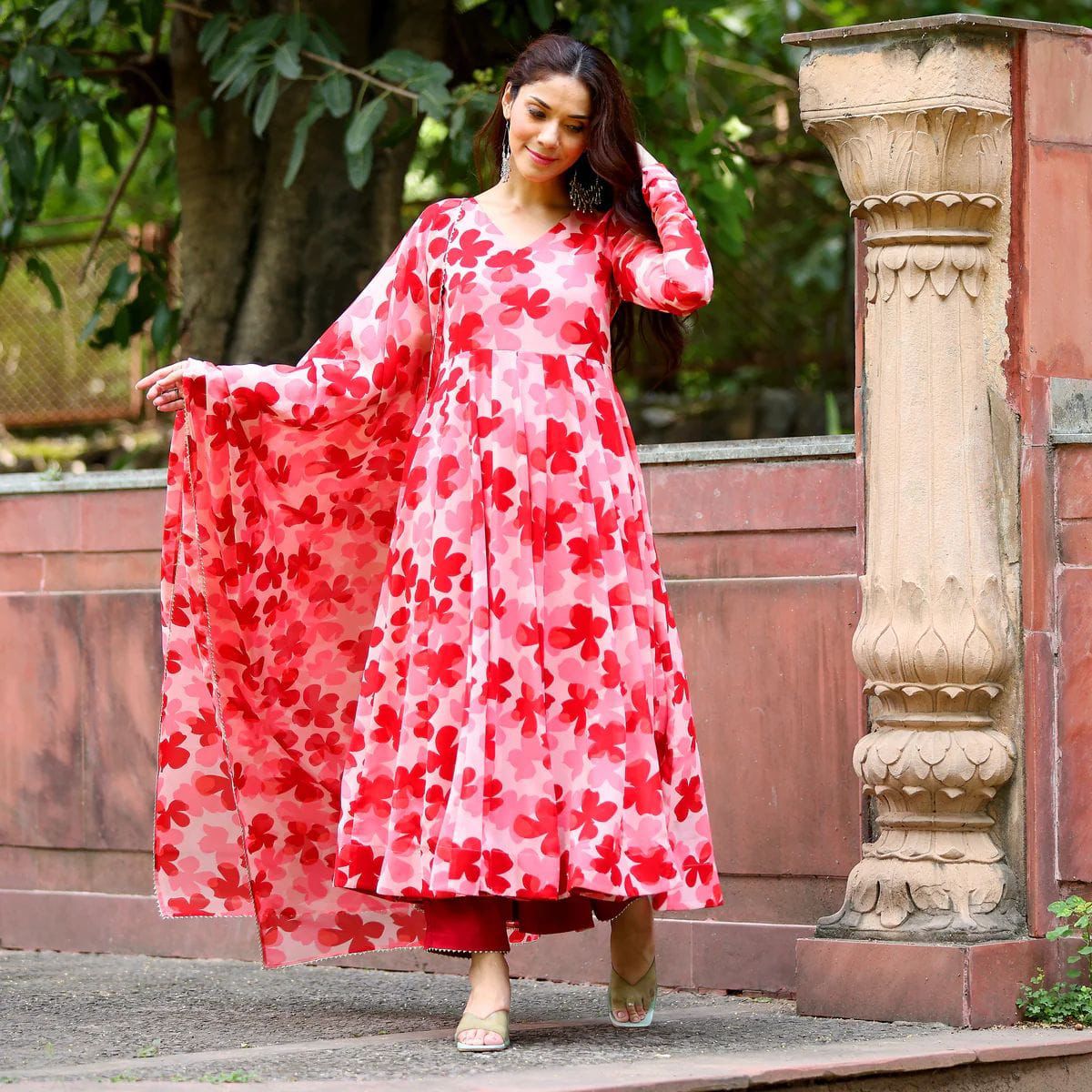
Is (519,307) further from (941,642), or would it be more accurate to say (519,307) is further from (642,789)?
(941,642)

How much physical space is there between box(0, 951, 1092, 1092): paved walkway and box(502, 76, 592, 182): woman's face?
1652 mm

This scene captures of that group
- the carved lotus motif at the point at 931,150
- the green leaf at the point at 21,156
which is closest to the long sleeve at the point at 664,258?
the carved lotus motif at the point at 931,150

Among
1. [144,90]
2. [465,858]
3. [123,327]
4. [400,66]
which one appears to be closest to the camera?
[465,858]

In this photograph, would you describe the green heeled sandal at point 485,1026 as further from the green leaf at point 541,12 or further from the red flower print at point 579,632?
the green leaf at point 541,12

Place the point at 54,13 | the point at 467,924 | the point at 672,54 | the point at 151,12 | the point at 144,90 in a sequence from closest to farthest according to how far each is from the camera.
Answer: the point at 467,924, the point at 54,13, the point at 151,12, the point at 672,54, the point at 144,90

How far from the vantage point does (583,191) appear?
13.8 ft

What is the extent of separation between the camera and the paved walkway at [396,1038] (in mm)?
3508

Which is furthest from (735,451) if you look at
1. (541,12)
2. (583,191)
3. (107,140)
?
(107,140)

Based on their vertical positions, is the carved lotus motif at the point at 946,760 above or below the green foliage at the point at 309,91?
below

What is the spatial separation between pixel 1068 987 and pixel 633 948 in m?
0.89

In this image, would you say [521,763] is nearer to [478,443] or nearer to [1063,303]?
[478,443]

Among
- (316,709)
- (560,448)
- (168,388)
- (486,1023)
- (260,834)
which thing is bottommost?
(486,1023)

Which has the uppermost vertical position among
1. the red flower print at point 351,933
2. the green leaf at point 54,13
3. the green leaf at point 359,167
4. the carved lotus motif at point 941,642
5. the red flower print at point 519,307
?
the green leaf at point 54,13

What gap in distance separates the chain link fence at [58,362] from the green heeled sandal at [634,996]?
6.54 m
